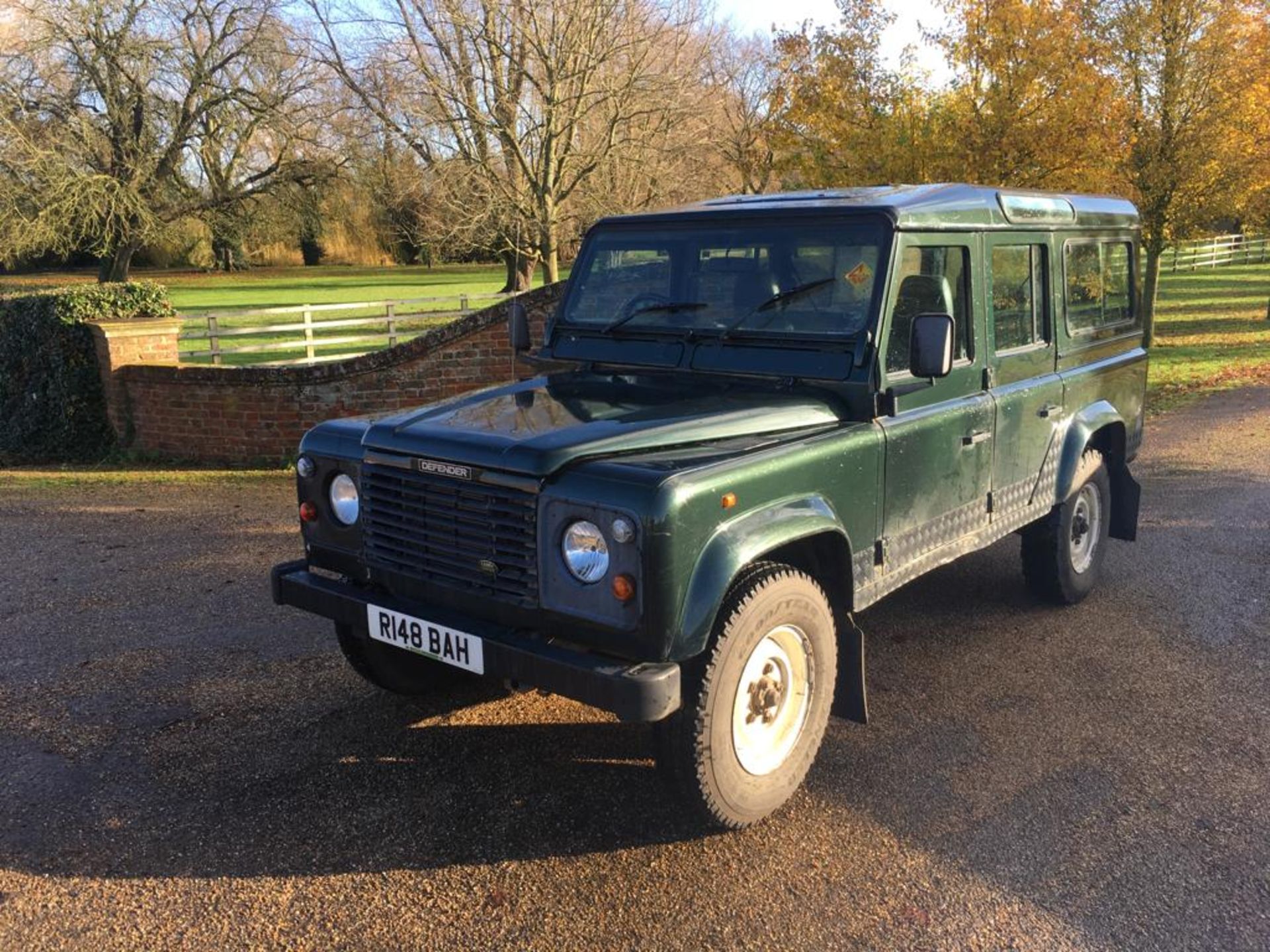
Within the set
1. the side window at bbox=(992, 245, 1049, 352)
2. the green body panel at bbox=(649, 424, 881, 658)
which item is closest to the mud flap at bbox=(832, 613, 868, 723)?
the green body panel at bbox=(649, 424, 881, 658)

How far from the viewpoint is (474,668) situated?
333 cm

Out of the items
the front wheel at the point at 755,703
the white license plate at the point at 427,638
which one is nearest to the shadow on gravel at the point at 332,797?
the front wheel at the point at 755,703

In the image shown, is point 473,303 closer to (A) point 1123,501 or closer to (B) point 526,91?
(B) point 526,91

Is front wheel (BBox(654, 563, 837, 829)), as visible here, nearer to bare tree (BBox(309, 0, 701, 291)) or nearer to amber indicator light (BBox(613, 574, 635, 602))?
amber indicator light (BBox(613, 574, 635, 602))

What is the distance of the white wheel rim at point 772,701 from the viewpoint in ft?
11.4

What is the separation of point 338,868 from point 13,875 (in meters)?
1.00

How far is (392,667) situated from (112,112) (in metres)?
32.7

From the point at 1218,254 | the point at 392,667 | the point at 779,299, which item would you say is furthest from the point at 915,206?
the point at 1218,254

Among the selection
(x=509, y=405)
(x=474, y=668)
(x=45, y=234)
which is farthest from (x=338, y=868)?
(x=45, y=234)

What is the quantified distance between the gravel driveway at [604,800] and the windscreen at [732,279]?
168 centimetres

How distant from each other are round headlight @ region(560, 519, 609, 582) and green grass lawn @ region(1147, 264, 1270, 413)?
10756 mm

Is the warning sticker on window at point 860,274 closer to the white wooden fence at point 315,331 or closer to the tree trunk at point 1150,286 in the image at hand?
the white wooden fence at point 315,331

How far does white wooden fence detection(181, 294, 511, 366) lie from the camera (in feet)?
50.9

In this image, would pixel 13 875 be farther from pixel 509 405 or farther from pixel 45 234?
pixel 45 234
